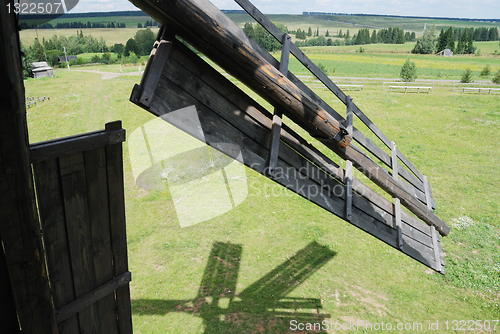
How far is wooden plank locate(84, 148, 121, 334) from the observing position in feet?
8.46

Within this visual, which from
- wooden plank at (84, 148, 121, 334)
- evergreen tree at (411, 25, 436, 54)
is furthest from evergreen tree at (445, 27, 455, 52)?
wooden plank at (84, 148, 121, 334)

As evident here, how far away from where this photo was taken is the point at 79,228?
254cm

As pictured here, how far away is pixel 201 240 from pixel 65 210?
770 cm

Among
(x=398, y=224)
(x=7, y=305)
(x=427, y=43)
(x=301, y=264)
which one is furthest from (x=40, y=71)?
(x=427, y=43)

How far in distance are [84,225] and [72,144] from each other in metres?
0.68

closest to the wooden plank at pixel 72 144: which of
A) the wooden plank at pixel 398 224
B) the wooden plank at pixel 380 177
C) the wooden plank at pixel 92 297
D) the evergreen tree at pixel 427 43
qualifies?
the wooden plank at pixel 92 297

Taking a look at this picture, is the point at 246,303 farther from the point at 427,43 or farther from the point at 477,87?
the point at 427,43

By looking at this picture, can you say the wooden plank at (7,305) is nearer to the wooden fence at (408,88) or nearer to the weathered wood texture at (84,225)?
the weathered wood texture at (84,225)

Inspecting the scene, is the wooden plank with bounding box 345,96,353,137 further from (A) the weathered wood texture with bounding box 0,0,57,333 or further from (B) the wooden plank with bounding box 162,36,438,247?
(A) the weathered wood texture with bounding box 0,0,57,333

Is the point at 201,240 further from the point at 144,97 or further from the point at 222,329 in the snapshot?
the point at 144,97

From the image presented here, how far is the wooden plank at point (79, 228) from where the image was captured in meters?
2.41

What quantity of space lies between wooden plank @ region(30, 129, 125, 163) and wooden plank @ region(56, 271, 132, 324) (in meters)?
1.25

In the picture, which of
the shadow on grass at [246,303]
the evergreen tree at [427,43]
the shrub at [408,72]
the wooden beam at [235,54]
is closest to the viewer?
the wooden beam at [235,54]

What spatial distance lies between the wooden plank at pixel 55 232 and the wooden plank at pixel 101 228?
227 mm
